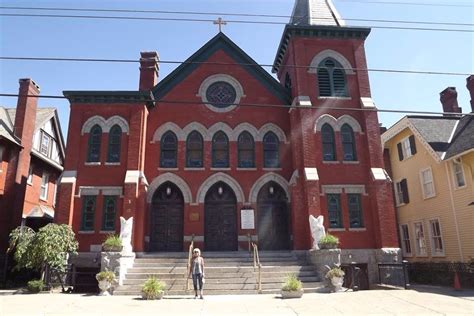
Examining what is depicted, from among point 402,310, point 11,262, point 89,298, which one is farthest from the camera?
point 11,262

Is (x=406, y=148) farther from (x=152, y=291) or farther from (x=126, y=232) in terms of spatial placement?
(x=152, y=291)

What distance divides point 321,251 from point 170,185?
8.48 m

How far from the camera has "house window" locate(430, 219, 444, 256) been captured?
20938 millimetres

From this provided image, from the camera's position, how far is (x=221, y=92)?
21.2 metres

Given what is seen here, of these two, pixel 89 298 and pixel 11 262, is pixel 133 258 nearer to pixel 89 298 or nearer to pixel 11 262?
pixel 89 298

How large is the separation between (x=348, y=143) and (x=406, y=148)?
272 inches

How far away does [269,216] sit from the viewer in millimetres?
19500

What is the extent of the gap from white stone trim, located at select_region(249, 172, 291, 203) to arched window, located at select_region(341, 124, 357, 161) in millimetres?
3514

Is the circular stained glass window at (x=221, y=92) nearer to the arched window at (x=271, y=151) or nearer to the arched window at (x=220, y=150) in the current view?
the arched window at (x=220, y=150)

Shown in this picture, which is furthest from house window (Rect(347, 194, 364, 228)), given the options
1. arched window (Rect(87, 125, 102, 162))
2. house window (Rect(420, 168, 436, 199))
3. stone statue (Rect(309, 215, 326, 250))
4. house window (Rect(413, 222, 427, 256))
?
arched window (Rect(87, 125, 102, 162))

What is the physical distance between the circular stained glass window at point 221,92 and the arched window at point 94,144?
618 centimetres

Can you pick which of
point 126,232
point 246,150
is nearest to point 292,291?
point 126,232

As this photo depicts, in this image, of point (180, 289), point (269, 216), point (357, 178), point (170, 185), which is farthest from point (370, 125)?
point (180, 289)

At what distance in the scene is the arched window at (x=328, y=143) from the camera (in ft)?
64.6
